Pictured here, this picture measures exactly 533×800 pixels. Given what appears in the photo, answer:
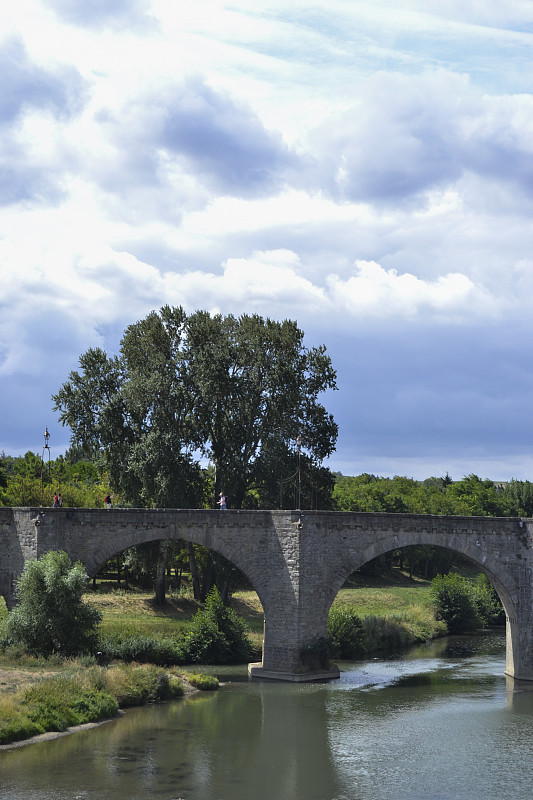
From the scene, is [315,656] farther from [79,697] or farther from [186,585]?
[186,585]

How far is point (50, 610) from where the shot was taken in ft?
125

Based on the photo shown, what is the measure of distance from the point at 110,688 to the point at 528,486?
10709 cm

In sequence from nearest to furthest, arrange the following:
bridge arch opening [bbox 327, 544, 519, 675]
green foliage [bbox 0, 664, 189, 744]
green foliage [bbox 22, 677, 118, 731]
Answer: green foliage [bbox 0, 664, 189, 744]
green foliage [bbox 22, 677, 118, 731]
bridge arch opening [bbox 327, 544, 519, 675]

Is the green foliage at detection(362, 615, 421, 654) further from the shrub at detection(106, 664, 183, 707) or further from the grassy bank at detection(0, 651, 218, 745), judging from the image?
the shrub at detection(106, 664, 183, 707)

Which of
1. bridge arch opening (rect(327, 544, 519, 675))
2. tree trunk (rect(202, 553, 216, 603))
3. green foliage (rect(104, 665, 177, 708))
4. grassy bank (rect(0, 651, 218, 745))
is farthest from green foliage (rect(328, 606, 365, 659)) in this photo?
green foliage (rect(104, 665, 177, 708))

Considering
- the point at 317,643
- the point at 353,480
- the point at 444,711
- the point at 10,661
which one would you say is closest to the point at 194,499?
the point at 317,643

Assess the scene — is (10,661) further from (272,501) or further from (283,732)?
(272,501)

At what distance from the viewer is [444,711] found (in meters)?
36.5

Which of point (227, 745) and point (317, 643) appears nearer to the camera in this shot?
point (227, 745)

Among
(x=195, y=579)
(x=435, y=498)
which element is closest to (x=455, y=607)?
(x=195, y=579)

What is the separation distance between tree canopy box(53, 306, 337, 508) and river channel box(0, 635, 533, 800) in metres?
14.6

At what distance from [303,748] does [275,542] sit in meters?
12.0

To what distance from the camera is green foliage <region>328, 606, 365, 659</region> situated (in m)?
49.8

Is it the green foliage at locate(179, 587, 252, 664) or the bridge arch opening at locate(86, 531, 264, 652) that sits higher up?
the bridge arch opening at locate(86, 531, 264, 652)
